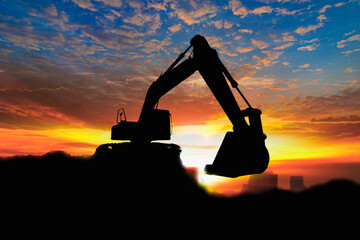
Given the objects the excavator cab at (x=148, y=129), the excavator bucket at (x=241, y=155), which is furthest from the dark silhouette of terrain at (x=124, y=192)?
the excavator bucket at (x=241, y=155)

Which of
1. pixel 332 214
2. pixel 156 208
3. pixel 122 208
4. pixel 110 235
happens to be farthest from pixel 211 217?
pixel 332 214

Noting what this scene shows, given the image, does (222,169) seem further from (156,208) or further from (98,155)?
(98,155)

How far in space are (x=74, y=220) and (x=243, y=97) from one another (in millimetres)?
8071

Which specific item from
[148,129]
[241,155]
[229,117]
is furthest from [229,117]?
[148,129]

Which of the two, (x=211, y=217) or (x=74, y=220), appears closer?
(x=74, y=220)

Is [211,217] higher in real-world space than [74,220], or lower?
lower

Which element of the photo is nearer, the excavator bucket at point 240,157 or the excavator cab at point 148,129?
the excavator bucket at point 240,157

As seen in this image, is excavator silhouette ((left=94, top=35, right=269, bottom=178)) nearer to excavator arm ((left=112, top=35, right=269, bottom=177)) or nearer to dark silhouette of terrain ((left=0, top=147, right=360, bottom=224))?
excavator arm ((left=112, top=35, right=269, bottom=177))

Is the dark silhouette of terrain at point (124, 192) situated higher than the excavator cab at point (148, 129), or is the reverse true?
the excavator cab at point (148, 129)

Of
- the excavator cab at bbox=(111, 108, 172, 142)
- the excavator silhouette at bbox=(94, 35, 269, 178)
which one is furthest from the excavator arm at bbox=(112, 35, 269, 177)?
the excavator cab at bbox=(111, 108, 172, 142)

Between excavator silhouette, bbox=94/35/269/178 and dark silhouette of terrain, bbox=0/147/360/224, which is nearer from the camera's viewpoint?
excavator silhouette, bbox=94/35/269/178

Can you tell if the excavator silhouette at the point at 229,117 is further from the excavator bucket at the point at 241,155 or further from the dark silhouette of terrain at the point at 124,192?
the dark silhouette of terrain at the point at 124,192

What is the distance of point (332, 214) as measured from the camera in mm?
12578

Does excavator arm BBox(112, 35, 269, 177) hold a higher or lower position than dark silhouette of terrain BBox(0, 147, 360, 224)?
higher
